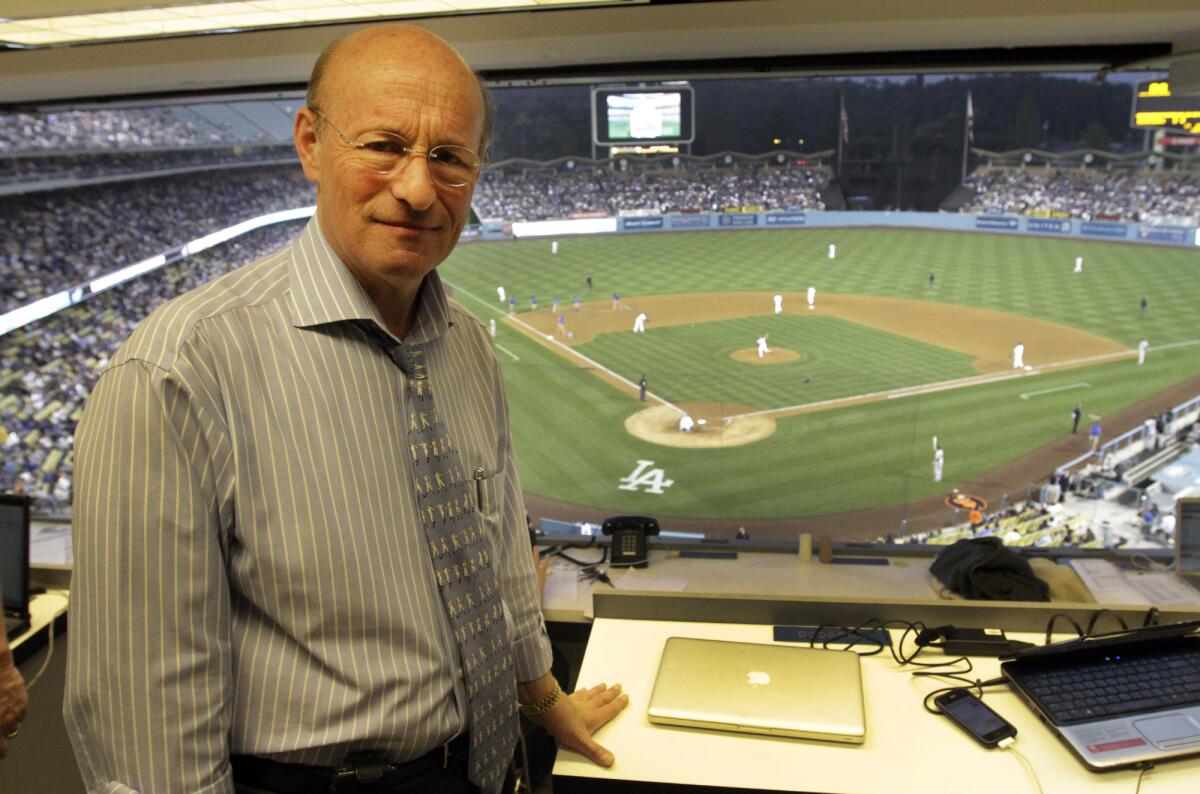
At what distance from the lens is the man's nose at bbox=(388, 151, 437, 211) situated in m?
0.95

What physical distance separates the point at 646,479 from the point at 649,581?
3.33 metres

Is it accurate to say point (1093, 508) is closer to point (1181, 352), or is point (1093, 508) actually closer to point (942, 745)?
point (942, 745)

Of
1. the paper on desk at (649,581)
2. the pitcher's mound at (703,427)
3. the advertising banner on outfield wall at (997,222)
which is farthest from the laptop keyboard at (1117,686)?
the advertising banner on outfield wall at (997,222)

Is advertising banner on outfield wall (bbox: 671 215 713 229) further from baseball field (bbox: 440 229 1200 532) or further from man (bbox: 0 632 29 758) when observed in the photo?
man (bbox: 0 632 29 758)

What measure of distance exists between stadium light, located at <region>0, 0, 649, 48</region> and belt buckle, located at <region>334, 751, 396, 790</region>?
7.92ft

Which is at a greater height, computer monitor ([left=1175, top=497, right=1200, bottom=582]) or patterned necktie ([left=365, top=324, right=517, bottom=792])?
patterned necktie ([left=365, top=324, right=517, bottom=792])

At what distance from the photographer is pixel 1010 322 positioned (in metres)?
13.2

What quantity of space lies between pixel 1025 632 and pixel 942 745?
55 cm

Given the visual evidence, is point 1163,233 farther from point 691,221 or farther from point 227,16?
point 227,16

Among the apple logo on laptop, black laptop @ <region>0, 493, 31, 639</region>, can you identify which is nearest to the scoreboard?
the apple logo on laptop

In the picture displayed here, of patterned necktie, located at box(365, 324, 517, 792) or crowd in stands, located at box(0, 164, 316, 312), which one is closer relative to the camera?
patterned necktie, located at box(365, 324, 517, 792)

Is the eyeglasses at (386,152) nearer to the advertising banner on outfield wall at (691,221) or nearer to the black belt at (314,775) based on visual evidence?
the black belt at (314,775)

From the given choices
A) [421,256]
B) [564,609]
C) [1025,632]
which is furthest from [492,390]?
[564,609]

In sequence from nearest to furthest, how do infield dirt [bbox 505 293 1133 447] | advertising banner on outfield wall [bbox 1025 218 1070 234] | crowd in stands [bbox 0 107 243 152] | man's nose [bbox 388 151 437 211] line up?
man's nose [bbox 388 151 437 211] → crowd in stands [bbox 0 107 243 152] → infield dirt [bbox 505 293 1133 447] → advertising banner on outfield wall [bbox 1025 218 1070 234]
